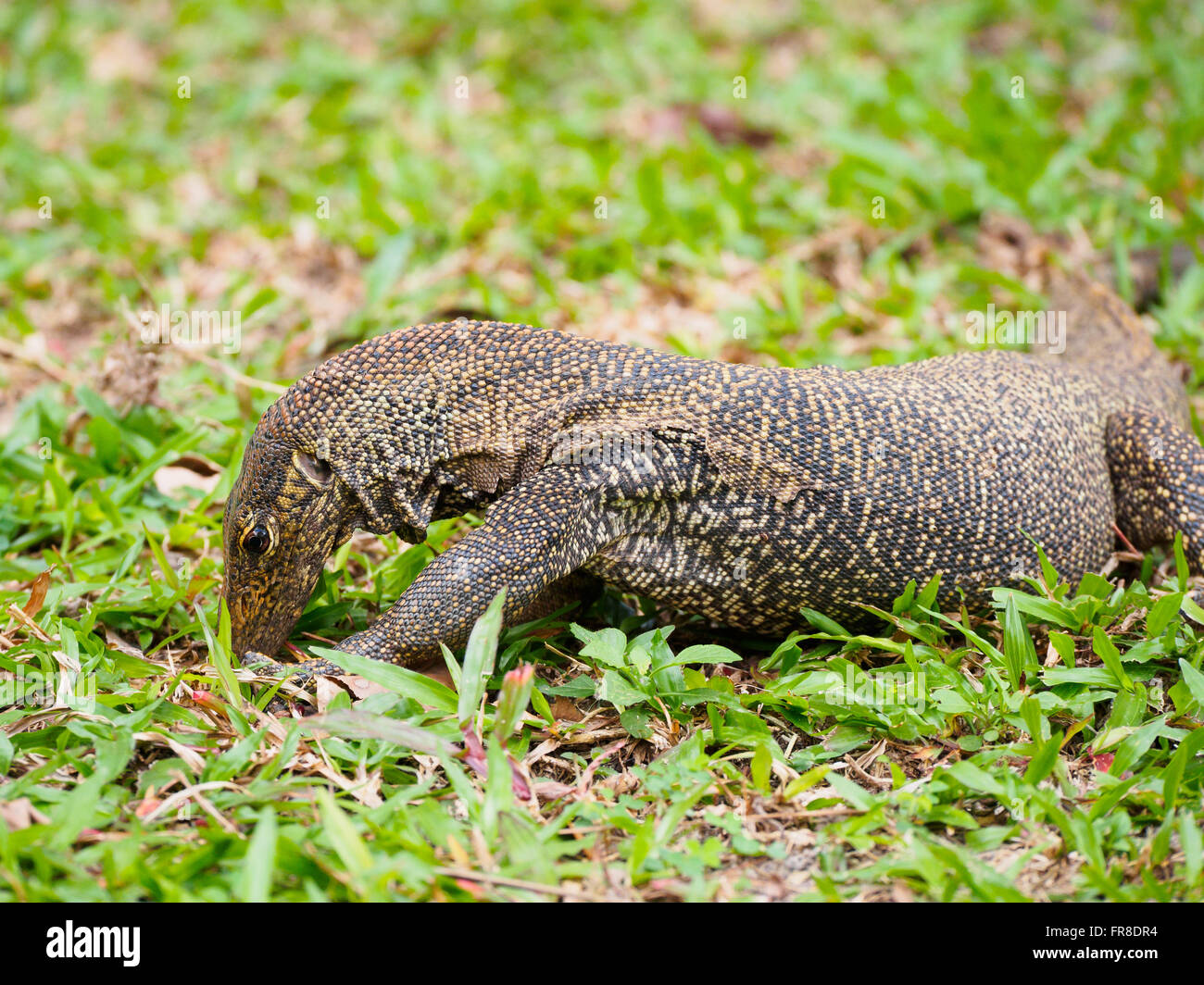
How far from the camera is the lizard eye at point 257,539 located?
421cm

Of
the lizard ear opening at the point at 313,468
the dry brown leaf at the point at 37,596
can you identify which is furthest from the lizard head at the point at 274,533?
the dry brown leaf at the point at 37,596

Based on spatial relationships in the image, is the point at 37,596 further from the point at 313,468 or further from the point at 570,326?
the point at 570,326

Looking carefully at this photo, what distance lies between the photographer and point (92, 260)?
7.84 meters

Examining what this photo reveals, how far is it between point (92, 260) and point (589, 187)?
355 centimetres

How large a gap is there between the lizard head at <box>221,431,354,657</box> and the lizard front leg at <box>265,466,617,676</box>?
0.32 m

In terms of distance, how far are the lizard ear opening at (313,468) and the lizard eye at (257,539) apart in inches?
10.3

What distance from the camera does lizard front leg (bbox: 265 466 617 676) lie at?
401cm

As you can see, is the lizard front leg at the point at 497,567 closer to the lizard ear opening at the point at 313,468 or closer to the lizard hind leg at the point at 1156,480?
the lizard ear opening at the point at 313,468

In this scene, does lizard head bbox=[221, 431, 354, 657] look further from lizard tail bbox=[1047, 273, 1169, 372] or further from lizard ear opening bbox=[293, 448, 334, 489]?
lizard tail bbox=[1047, 273, 1169, 372]

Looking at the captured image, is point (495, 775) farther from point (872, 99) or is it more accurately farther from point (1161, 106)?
point (1161, 106)

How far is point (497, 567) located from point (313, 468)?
2.76ft

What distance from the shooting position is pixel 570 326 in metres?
6.78

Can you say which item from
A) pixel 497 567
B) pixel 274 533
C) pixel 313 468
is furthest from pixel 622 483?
pixel 274 533

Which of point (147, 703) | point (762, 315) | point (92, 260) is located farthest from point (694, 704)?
point (92, 260)
